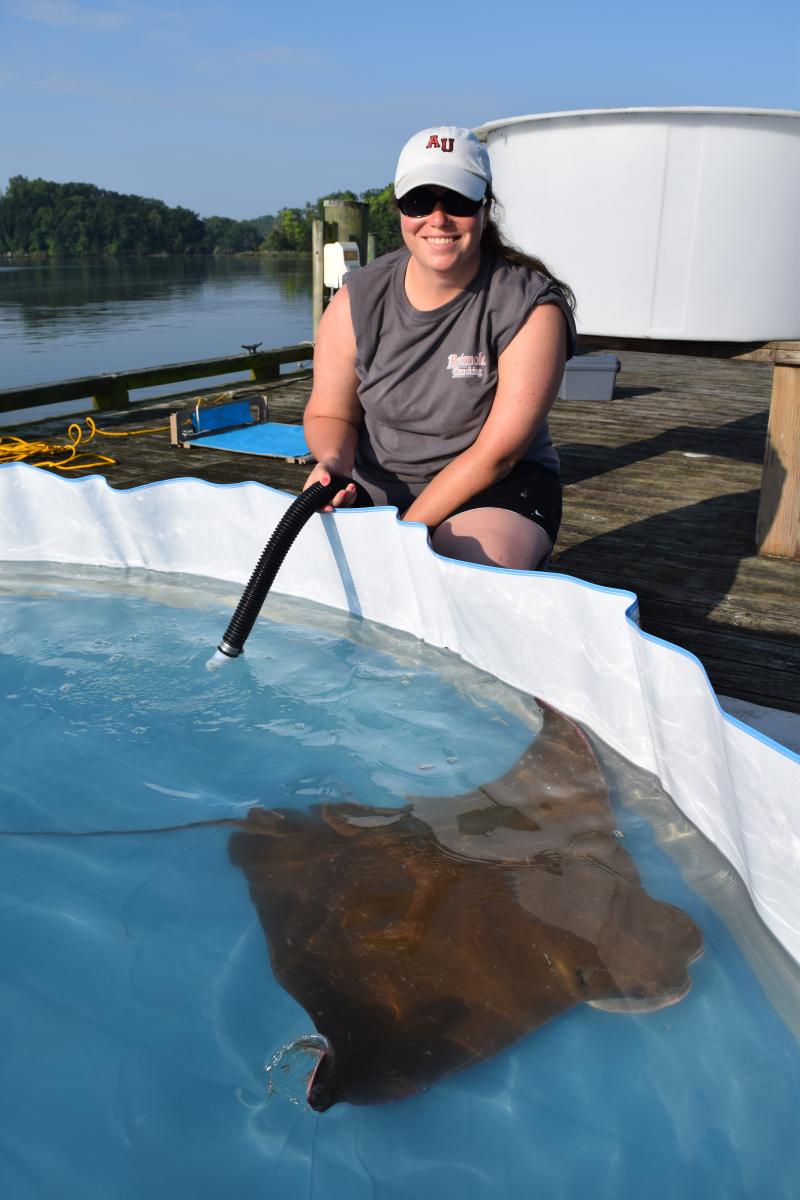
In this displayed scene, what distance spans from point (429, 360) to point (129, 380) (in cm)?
419

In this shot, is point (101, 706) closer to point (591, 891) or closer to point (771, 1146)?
point (591, 891)

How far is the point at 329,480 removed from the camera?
2494 mm

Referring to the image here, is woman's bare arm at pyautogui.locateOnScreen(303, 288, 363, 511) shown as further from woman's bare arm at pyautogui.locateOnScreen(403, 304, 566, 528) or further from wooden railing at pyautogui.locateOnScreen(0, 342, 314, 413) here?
wooden railing at pyautogui.locateOnScreen(0, 342, 314, 413)

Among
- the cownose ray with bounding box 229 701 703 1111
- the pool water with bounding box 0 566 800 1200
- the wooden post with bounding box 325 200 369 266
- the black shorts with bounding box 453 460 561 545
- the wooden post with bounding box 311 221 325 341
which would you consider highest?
the wooden post with bounding box 325 200 369 266

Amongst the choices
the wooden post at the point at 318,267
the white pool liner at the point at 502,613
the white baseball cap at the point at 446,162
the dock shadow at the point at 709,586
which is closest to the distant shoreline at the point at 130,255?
the wooden post at the point at 318,267

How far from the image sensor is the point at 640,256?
126 inches

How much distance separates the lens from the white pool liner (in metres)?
1.48

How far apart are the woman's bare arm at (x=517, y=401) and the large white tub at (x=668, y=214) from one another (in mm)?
983

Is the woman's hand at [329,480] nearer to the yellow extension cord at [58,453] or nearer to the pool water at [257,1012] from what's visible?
the pool water at [257,1012]

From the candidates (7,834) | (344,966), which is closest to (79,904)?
(7,834)

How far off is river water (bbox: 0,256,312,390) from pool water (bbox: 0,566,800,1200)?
10.8 meters

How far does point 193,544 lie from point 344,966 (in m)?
2.01

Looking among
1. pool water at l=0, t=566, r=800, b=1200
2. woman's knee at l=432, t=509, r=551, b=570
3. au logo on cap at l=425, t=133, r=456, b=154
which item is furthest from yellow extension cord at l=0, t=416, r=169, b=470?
au logo on cap at l=425, t=133, r=456, b=154

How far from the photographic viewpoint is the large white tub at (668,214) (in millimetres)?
2975
